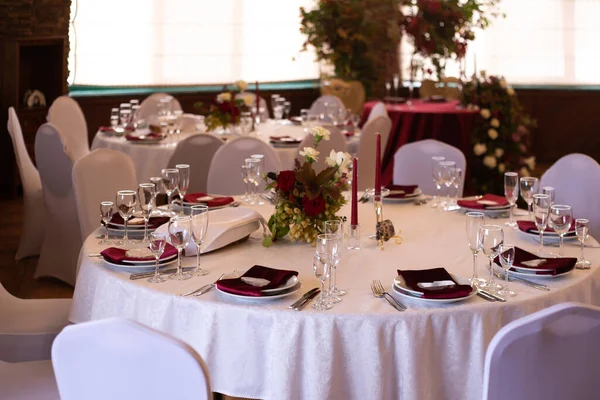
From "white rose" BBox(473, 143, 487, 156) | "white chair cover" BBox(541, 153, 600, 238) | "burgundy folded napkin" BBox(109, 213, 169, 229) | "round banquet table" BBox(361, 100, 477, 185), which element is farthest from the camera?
"round banquet table" BBox(361, 100, 477, 185)

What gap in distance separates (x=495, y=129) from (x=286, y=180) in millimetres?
4520

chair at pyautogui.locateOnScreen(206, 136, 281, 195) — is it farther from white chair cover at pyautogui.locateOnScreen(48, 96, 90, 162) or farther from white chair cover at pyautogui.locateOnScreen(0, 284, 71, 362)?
white chair cover at pyautogui.locateOnScreen(48, 96, 90, 162)

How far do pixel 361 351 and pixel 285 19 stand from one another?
762cm

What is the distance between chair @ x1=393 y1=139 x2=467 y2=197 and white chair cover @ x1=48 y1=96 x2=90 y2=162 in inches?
107

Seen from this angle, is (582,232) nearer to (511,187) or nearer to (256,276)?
(511,187)

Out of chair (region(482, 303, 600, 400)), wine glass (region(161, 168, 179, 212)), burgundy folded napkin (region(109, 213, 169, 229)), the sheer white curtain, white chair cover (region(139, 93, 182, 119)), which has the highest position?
the sheer white curtain

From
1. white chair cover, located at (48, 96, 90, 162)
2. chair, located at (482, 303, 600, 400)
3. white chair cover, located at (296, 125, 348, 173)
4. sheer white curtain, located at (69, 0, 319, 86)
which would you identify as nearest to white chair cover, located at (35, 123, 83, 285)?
white chair cover, located at (48, 96, 90, 162)

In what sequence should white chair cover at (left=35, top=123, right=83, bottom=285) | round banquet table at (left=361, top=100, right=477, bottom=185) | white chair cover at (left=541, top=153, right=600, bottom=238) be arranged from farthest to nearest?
round banquet table at (left=361, top=100, right=477, bottom=185)
white chair cover at (left=35, top=123, right=83, bottom=285)
white chair cover at (left=541, top=153, right=600, bottom=238)

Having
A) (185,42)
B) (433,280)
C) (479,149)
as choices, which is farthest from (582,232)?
(185,42)

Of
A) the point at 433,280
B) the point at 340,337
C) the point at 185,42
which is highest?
the point at 185,42

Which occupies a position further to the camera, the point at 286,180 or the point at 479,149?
the point at 479,149

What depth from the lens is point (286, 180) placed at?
320 centimetres

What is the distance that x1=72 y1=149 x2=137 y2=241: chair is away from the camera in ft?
13.6

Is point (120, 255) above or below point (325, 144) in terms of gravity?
below
